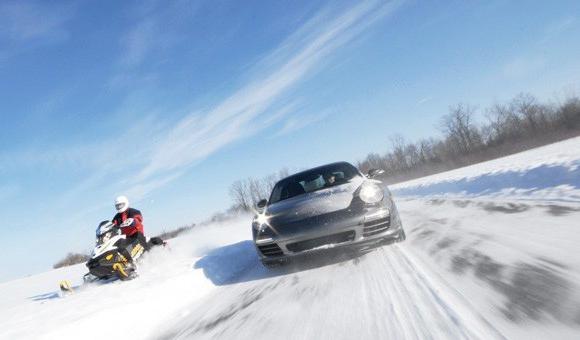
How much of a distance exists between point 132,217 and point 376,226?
5533mm

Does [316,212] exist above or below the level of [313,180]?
below

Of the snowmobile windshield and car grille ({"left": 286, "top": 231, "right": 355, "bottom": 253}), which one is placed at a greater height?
the snowmobile windshield

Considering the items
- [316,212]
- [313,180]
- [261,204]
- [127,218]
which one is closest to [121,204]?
[127,218]

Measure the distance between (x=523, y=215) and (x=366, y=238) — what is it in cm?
277

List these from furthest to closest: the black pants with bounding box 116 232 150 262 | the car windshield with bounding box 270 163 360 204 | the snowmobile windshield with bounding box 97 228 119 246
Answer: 1. the snowmobile windshield with bounding box 97 228 119 246
2. the black pants with bounding box 116 232 150 262
3. the car windshield with bounding box 270 163 360 204

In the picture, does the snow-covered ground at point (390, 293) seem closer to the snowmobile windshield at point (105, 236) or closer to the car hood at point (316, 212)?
the car hood at point (316, 212)

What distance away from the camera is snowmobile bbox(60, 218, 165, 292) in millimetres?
7477

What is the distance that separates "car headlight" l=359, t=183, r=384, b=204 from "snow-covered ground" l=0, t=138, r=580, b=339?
769 mm

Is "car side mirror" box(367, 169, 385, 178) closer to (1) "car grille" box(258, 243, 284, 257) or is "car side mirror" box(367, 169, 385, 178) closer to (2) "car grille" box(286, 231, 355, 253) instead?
(2) "car grille" box(286, 231, 355, 253)

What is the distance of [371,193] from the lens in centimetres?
578

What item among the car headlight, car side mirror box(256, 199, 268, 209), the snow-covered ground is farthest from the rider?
the car headlight

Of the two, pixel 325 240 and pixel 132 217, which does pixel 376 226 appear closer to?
pixel 325 240

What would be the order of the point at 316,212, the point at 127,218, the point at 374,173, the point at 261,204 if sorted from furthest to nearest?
the point at 127,218, the point at 374,173, the point at 261,204, the point at 316,212

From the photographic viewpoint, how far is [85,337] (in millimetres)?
4352
